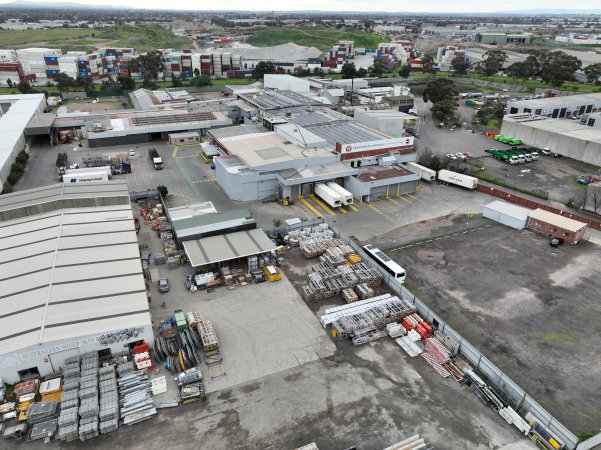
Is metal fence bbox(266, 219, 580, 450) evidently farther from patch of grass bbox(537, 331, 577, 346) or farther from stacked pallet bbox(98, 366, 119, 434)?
stacked pallet bbox(98, 366, 119, 434)

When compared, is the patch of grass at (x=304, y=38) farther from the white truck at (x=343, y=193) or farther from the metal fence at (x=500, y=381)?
the metal fence at (x=500, y=381)

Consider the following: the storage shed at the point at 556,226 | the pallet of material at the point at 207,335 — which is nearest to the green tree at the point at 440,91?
the storage shed at the point at 556,226

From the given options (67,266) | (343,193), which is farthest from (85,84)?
(67,266)

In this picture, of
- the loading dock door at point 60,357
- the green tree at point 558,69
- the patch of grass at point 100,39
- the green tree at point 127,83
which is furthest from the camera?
the patch of grass at point 100,39

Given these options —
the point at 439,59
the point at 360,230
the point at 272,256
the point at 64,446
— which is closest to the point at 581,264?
the point at 360,230

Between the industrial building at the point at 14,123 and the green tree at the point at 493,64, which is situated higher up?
the green tree at the point at 493,64

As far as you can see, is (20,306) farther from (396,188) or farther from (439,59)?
(439,59)

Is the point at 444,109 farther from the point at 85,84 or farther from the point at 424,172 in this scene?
the point at 85,84
